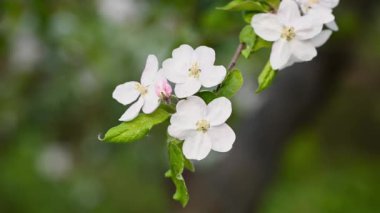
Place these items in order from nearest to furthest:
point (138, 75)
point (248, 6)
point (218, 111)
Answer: point (218, 111)
point (248, 6)
point (138, 75)

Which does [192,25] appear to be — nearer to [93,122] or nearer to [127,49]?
[127,49]

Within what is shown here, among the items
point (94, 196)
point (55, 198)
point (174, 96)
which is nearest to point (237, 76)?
point (174, 96)

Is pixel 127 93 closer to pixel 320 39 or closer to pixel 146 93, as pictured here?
pixel 146 93

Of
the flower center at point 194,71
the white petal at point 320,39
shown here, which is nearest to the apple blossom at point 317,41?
the white petal at point 320,39

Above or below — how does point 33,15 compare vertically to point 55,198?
above

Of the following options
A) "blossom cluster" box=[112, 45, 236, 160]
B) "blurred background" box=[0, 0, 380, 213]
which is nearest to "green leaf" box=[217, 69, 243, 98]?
"blossom cluster" box=[112, 45, 236, 160]

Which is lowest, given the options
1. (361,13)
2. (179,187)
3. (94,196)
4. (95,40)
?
(94,196)

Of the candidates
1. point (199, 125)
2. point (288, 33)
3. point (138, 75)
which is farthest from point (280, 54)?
point (138, 75)
